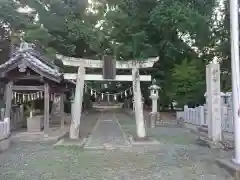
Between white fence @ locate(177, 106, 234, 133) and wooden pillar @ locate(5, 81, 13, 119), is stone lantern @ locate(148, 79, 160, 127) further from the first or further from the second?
wooden pillar @ locate(5, 81, 13, 119)

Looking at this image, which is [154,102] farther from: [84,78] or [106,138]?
[84,78]

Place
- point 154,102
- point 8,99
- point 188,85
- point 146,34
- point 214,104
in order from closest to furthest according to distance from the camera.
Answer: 1. point 214,104
2. point 8,99
3. point 154,102
4. point 188,85
5. point 146,34

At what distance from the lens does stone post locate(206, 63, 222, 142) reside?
11.9 m

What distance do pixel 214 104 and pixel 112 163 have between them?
5.22 metres

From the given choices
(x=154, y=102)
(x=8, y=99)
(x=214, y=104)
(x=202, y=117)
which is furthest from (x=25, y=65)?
(x=154, y=102)

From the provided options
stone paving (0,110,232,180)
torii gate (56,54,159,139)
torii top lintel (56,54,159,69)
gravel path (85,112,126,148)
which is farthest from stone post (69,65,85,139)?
stone paving (0,110,232,180)

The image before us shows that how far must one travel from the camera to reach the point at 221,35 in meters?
27.3

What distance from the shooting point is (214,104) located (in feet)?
39.3

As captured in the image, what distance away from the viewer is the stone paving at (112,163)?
7.33m

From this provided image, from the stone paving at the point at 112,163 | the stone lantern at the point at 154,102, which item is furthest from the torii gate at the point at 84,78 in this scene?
the stone lantern at the point at 154,102

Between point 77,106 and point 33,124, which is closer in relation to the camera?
point 77,106

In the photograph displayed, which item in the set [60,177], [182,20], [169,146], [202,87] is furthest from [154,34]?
[60,177]

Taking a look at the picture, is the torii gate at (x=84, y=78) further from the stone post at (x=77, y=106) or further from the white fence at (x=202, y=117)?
the white fence at (x=202, y=117)

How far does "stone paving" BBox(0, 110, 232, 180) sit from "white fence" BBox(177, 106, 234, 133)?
136 inches
